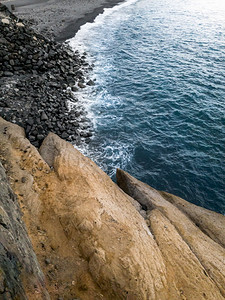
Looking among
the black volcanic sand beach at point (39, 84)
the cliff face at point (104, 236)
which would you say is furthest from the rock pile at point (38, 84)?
the cliff face at point (104, 236)

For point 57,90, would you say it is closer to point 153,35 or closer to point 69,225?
point 69,225

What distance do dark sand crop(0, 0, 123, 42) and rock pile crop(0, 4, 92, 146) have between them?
1346cm

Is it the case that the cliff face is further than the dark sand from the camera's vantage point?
No

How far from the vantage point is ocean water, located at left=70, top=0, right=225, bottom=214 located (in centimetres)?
1880

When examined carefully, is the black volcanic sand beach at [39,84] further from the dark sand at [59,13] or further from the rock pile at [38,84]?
the dark sand at [59,13]

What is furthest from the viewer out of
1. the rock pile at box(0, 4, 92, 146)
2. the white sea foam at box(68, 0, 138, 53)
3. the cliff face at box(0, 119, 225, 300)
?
the white sea foam at box(68, 0, 138, 53)

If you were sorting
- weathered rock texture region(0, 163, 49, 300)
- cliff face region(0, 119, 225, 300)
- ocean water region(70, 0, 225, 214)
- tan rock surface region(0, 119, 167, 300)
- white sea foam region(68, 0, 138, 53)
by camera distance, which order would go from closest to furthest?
weathered rock texture region(0, 163, 49, 300)
tan rock surface region(0, 119, 167, 300)
cliff face region(0, 119, 225, 300)
ocean water region(70, 0, 225, 214)
white sea foam region(68, 0, 138, 53)

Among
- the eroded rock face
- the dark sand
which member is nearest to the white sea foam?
the dark sand

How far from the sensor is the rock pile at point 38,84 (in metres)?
20.3

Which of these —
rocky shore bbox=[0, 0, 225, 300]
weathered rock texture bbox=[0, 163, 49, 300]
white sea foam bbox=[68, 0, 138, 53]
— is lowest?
rocky shore bbox=[0, 0, 225, 300]

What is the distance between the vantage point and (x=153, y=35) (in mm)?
46875

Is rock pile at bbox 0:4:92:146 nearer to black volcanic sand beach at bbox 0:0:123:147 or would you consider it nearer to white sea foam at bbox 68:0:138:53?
black volcanic sand beach at bbox 0:0:123:147

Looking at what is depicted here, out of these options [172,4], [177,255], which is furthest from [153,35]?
[177,255]

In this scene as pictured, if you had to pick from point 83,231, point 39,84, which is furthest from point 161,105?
point 83,231
